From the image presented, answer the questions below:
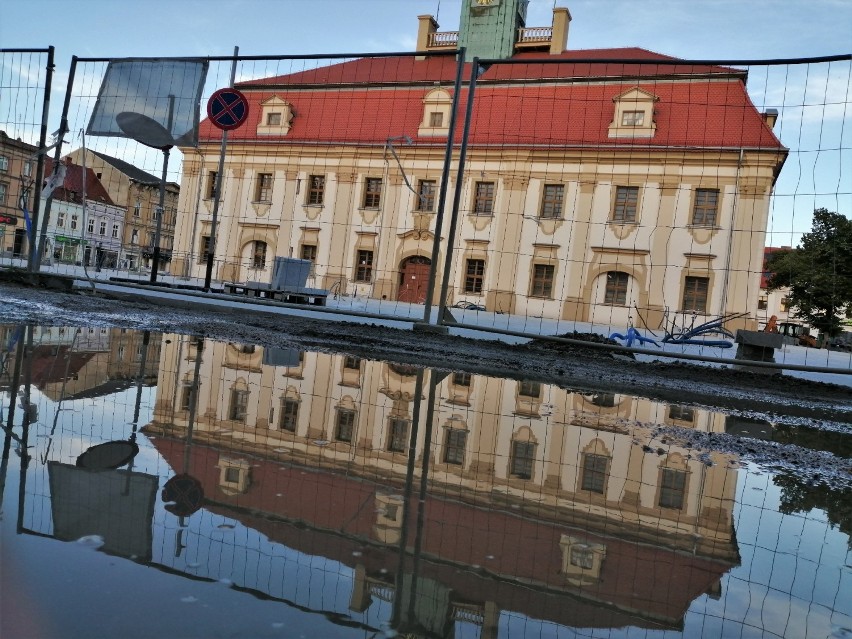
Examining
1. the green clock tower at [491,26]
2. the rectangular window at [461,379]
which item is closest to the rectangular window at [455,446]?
the rectangular window at [461,379]

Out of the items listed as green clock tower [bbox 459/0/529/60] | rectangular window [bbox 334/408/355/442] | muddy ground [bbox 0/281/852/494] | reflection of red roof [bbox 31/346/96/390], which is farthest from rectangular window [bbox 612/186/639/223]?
rectangular window [bbox 334/408/355/442]

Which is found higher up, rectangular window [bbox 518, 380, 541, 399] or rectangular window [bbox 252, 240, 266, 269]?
rectangular window [bbox 252, 240, 266, 269]

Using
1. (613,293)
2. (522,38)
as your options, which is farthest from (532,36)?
(613,293)

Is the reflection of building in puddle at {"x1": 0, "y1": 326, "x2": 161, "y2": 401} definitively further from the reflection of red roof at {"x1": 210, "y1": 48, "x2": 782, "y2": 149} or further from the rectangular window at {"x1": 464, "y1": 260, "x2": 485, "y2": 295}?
the rectangular window at {"x1": 464, "y1": 260, "x2": 485, "y2": 295}

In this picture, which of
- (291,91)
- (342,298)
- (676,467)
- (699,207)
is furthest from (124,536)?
(699,207)

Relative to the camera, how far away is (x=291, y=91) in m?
14.6

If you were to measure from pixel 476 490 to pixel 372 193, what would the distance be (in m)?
30.5

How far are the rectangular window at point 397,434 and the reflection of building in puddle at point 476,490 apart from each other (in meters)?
0.02

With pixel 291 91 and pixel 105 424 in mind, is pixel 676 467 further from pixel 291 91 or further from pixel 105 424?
pixel 291 91

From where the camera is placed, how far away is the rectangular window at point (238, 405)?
3.27 meters

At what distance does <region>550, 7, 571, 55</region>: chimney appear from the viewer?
120ft

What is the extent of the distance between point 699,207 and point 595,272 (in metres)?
4.77

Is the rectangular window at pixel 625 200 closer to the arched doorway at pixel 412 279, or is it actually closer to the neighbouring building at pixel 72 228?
the arched doorway at pixel 412 279

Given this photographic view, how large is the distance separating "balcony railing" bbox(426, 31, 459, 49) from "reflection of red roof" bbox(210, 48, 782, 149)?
10.5m
